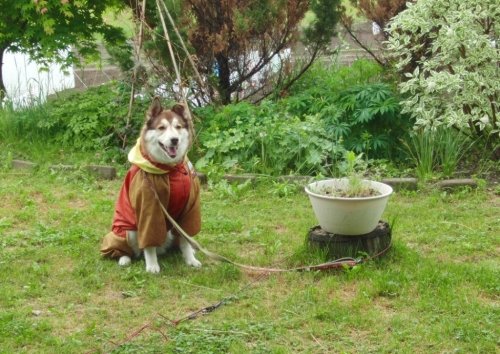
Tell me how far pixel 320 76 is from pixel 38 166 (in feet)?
12.4

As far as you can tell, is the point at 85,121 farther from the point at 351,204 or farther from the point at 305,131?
the point at 351,204

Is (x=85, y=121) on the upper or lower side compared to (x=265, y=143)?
upper

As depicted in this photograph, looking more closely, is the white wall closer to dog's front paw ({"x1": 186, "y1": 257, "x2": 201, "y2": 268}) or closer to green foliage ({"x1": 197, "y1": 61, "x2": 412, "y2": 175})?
green foliage ({"x1": 197, "y1": 61, "x2": 412, "y2": 175})

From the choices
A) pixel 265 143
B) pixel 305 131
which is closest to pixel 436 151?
pixel 305 131

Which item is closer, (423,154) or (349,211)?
(349,211)

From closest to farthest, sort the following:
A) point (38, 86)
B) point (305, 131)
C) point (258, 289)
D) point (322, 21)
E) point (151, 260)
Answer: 1. point (258, 289)
2. point (151, 260)
3. point (305, 131)
4. point (322, 21)
5. point (38, 86)

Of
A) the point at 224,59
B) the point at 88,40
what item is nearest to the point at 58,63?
the point at 88,40

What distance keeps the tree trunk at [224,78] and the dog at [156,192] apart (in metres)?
3.63

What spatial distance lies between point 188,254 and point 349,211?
1.27 m

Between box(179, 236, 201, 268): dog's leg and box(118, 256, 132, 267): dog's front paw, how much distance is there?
0.40m

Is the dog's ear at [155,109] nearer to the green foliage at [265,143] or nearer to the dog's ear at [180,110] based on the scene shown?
the dog's ear at [180,110]

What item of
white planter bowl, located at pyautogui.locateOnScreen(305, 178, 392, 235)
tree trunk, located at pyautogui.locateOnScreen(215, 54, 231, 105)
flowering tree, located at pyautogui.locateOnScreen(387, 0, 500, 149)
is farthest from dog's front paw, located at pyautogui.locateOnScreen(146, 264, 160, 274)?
tree trunk, located at pyautogui.locateOnScreen(215, 54, 231, 105)

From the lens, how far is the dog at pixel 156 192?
16.1 ft

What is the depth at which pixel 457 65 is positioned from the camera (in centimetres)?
693
